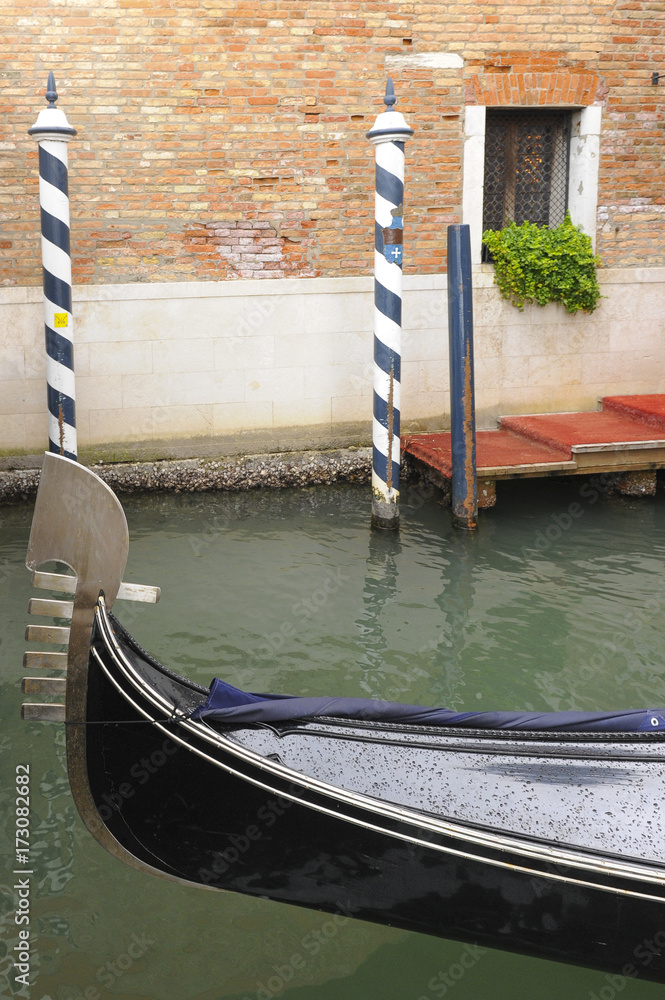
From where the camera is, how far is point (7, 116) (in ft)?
17.6

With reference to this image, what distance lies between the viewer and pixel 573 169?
635 cm

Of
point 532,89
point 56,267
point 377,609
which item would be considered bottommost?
point 377,609

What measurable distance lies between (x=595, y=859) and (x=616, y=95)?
5.60 meters

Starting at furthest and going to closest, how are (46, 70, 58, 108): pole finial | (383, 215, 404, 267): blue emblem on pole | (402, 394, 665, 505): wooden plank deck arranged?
1. (402, 394, 665, 505): wooden plank deck
2. (383, 215, 404, 267): blue emblem on pole
3. (46, 70, 58, 108): pole finial

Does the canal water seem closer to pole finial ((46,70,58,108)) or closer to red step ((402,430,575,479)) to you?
red step ((402,430,575,479))

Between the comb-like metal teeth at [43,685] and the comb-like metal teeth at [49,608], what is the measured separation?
15cm

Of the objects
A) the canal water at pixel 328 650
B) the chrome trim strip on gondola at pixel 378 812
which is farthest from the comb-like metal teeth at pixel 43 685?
the canal water at pixel 328 650

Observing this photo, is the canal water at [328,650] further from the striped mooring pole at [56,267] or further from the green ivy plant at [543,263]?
the green ivy plant at [543,263]

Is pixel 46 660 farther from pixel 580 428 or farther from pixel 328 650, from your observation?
pixel 580 428

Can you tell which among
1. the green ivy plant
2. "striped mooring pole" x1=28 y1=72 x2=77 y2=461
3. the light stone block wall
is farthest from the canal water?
the green ivy plant

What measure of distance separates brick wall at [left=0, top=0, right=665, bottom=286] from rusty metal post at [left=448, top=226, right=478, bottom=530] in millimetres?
1043

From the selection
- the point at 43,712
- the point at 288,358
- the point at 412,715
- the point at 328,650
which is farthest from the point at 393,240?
the point at 43,712

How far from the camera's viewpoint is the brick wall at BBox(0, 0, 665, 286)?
5.48 meters

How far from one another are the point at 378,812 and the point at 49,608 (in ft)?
2.98
